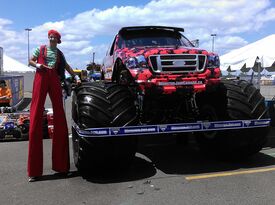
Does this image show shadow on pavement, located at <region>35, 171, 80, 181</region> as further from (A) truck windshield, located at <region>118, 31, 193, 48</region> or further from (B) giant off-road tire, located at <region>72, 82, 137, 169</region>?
(A) truck windshield, located at <region>118, 31, 193, 48</region>

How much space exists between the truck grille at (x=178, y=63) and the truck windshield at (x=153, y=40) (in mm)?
1487

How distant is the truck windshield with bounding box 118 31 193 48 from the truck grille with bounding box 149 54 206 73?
1487 mm

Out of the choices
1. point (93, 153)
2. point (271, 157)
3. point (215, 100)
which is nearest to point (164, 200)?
point (93, 153)

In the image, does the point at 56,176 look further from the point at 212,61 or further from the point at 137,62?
the point at 212,61

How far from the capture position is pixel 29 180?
6.19 meters

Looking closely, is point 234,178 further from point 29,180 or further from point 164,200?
point 29,180

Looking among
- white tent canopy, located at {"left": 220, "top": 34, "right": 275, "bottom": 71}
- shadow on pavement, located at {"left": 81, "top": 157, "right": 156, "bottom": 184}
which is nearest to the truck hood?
shadow on pavement, located at {"left": 81, "top": 157, "right": 156, "bottom": 184}

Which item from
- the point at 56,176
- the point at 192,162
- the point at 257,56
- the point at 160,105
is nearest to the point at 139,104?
the point at 160,105

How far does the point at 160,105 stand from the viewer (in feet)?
22.1

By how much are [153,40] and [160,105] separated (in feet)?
6.04

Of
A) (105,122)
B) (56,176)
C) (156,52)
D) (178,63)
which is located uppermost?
(156,52)

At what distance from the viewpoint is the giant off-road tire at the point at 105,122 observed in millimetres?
5941

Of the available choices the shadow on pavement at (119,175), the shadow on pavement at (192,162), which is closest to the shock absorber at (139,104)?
the shadow on pavement at (119,175)

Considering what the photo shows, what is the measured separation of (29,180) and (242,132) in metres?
3.43
